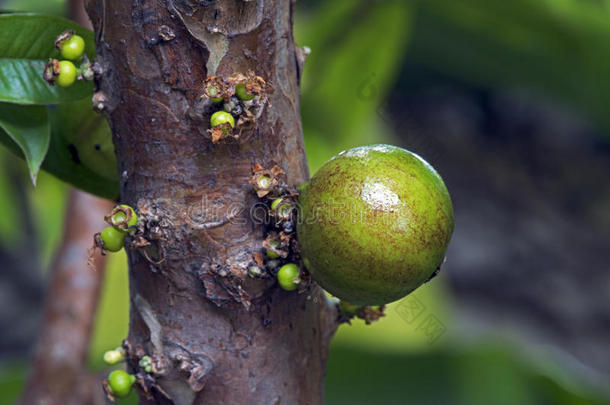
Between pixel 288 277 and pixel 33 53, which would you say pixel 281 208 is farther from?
pixel 33 53

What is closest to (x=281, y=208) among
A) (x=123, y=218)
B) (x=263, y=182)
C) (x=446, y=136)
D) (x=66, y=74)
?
(x=263, y=182)

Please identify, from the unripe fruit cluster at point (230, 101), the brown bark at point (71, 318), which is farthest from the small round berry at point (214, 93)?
the brown bark at point (71, 318)

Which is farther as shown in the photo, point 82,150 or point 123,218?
point 82,150

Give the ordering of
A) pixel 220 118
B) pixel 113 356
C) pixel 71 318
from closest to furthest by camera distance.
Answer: pixel 220 118 < pixel 113 356 < pixel 71 318

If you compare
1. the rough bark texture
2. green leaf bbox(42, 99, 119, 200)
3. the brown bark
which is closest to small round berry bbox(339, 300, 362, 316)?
the rough bark texture

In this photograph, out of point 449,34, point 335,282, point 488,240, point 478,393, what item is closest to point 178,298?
point 335,282

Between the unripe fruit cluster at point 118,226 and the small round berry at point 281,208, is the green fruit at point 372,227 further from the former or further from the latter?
the unripe fruit cluster at point 118,226
